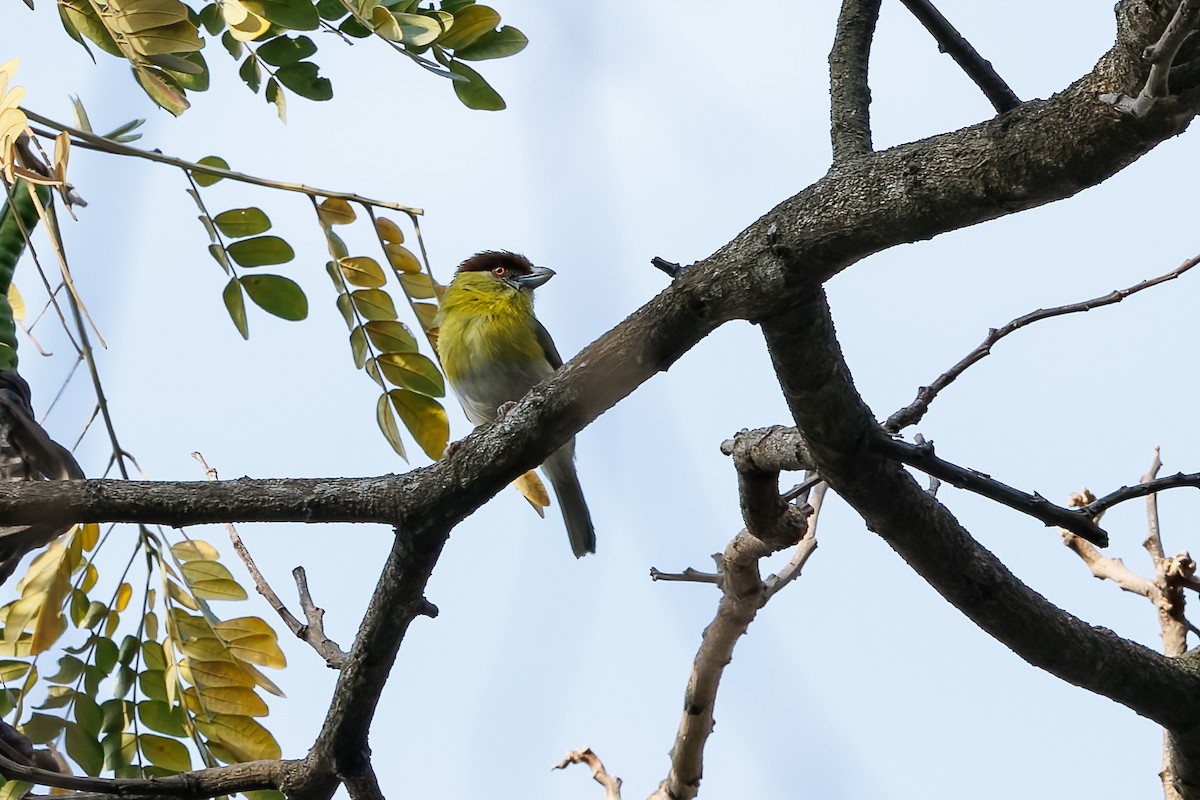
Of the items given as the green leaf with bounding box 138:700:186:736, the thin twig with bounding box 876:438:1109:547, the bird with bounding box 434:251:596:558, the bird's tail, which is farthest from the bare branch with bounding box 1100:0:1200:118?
the bird's tail

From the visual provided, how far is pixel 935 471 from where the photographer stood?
210 centimetres

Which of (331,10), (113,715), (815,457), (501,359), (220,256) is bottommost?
(113,715)

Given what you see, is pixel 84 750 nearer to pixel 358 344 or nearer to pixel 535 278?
pixel 358 344

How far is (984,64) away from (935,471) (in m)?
0.70

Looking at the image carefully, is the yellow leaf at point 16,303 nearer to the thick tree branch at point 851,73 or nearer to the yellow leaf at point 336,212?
the yellow leaf at point 336,212

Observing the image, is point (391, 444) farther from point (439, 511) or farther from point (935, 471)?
point (935, 471)

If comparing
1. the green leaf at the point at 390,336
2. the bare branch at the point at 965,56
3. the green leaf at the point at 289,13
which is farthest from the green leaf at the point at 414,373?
the bare branch at the point at 965,56

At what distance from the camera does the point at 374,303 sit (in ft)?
10.4

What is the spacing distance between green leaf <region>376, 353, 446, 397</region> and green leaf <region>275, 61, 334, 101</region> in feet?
2.27

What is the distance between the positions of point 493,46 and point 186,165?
0.75 meters

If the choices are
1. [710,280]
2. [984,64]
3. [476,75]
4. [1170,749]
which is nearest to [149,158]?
[476,75]

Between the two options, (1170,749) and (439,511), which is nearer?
(439,511)

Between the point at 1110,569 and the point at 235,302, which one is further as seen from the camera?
the point at 1110,569

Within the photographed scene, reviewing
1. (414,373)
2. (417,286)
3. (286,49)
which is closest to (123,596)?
(414,373)
